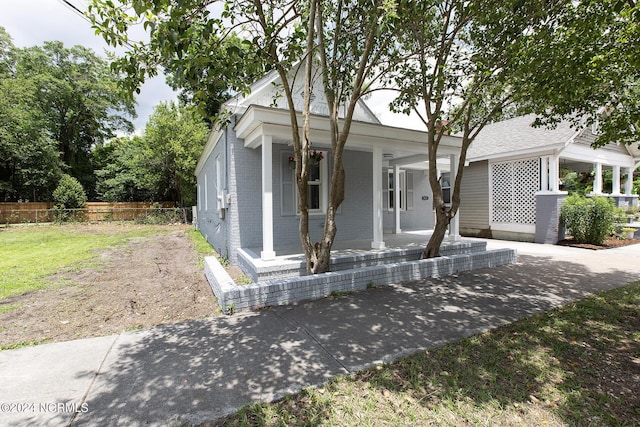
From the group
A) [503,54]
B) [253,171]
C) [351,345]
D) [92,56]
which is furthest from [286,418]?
[92,56]

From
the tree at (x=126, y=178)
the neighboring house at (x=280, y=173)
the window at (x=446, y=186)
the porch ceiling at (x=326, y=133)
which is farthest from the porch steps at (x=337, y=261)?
the tree at (x=126, y=178)

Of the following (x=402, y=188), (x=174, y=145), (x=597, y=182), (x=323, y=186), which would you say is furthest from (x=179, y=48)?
(x=174, y=145)

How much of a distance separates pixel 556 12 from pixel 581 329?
5.07 m

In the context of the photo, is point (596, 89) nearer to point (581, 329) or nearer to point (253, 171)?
point (581, 329)

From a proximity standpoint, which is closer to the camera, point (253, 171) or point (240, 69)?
point (240, 69)

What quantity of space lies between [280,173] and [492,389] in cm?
637

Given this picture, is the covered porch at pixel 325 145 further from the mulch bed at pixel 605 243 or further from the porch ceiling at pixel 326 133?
the mulch bed at pixel 605 243

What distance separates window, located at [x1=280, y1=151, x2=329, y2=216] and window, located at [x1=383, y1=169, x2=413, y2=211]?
3769mm

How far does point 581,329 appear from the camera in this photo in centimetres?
363

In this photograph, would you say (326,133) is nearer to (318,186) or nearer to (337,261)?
(318,186)

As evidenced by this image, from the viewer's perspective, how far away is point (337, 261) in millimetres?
5938

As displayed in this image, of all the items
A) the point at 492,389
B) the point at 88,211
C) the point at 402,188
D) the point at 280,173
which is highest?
the point at 280,173

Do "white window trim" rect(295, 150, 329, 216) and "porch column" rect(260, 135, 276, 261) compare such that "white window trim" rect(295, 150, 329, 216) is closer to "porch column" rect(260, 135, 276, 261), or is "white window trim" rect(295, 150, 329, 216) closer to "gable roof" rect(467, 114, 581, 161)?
"porch column" rect(260, 135, 276, 261)

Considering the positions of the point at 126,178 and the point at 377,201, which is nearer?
the point at 377,201
